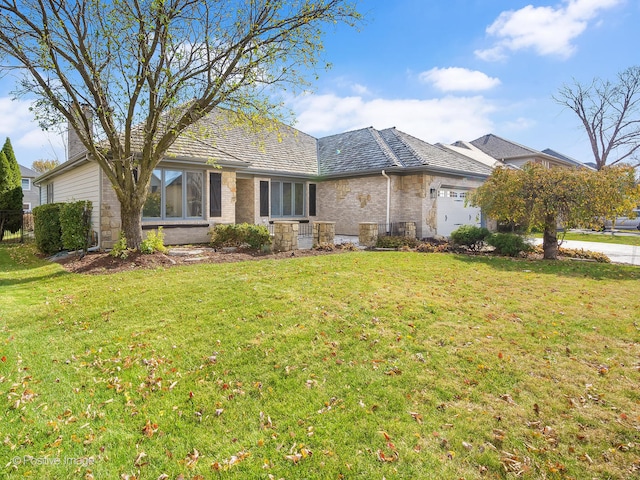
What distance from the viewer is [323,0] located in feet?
29.1

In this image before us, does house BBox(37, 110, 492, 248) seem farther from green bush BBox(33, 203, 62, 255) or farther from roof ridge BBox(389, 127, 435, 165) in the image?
green bush BBox(33, 203, 62, 255)

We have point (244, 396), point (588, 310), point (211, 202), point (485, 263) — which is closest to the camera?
point (244, 396)

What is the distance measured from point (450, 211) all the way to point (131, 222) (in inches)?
513

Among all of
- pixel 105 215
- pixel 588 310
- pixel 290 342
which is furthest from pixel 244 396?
pixel 105 215

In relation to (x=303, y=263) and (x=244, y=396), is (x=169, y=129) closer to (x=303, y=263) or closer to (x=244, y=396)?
(x=303, y=263)

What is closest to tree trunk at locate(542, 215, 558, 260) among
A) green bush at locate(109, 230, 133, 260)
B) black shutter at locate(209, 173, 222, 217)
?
black shutter at locate(209, 173, 222, 217)

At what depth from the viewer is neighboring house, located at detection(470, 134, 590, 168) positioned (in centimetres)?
3014

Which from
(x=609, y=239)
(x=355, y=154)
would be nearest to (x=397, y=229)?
(x=355, y=154)

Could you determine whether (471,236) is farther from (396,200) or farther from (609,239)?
(609,239)

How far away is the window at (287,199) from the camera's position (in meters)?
16.8

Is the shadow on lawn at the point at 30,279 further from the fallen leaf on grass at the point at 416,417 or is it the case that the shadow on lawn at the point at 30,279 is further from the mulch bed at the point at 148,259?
the fallen leaf on grass at the point at 416,417

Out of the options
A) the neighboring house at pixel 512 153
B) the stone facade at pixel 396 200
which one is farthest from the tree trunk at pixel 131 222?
the neighboring house at pixel 512 153

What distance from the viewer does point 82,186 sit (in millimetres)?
13438

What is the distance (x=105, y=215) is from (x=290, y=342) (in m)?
9.64
